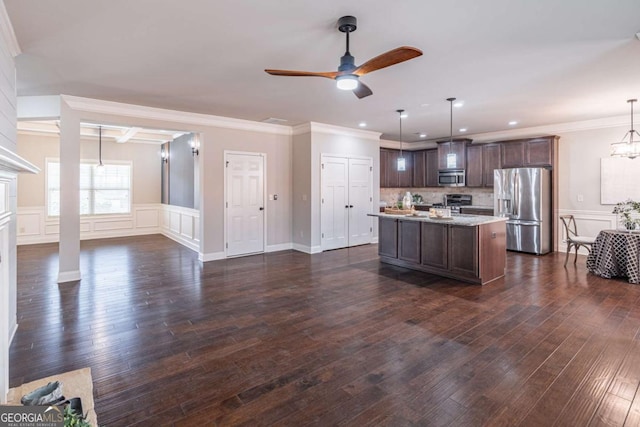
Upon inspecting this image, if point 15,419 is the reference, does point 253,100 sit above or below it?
above

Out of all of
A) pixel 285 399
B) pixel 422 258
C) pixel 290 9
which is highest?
pixel 290 9

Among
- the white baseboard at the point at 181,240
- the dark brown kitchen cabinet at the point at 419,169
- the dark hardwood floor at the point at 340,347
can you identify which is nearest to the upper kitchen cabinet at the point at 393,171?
the dark brown kitchen cabinet at the point at 419,169

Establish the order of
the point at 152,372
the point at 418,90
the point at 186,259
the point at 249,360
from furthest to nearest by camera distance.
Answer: the point at 186,259, the point at 418,90, the point at 249,360, the point at 152,372

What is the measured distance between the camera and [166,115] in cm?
579

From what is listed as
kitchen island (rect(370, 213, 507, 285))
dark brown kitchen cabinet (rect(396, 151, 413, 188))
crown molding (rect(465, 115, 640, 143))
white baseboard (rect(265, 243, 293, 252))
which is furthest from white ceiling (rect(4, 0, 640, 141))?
dark brown kitchen cabinet (rect(396, 151, 413, 188))

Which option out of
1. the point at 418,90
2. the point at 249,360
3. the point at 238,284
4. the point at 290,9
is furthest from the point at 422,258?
the point at 290,9

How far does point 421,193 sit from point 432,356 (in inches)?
296

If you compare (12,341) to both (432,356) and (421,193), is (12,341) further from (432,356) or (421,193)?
(421,193)

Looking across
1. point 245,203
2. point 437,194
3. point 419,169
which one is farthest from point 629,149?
point 245,203

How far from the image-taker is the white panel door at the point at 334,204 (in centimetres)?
729

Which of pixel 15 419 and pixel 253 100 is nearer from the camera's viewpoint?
pixel 15 419

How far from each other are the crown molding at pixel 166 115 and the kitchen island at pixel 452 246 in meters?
3.20

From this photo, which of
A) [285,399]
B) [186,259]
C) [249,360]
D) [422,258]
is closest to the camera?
[285,399]

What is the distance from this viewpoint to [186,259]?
6.62 metres
